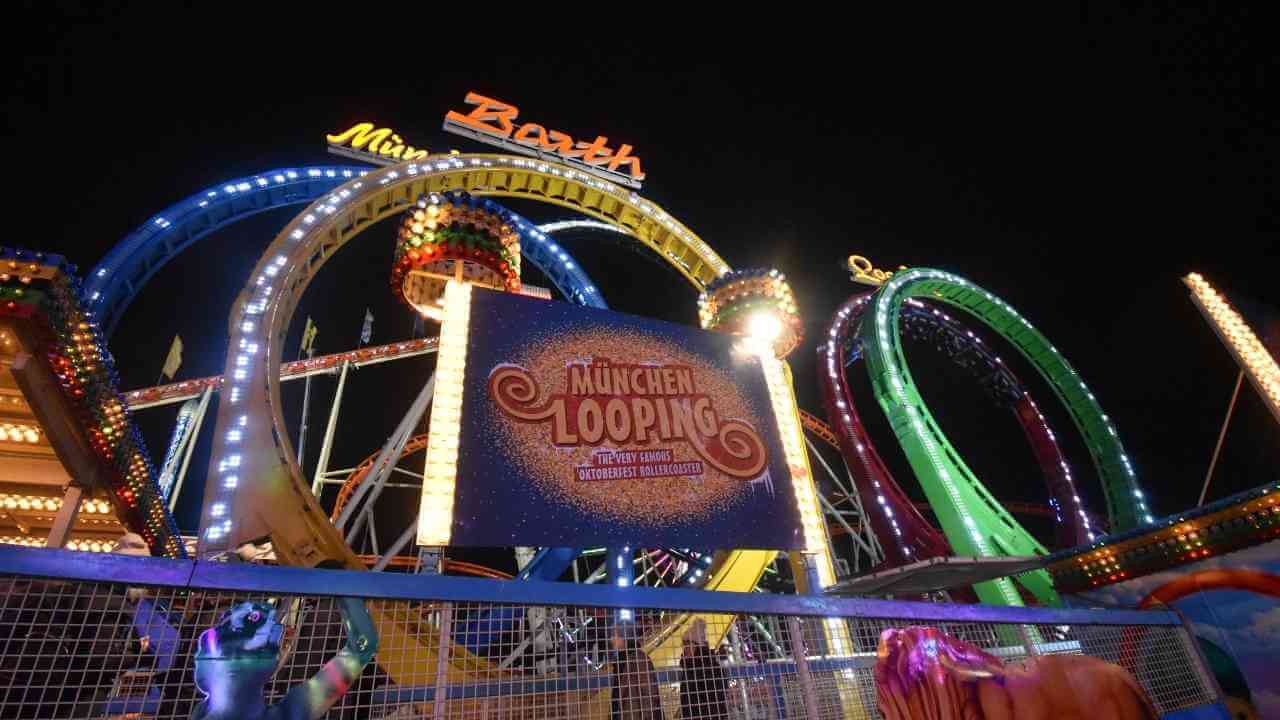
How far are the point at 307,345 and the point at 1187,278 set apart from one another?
22.8 m

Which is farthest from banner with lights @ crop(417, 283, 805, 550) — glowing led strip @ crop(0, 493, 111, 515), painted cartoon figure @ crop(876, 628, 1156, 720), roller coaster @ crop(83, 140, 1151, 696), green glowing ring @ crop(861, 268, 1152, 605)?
glowing led strip @ crop(0, 493, 111, 515)

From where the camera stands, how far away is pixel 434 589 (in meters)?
1.92

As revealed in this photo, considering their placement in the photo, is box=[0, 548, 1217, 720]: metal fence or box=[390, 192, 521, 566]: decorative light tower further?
box=[390, 192, 521, 566]: decorative light tower

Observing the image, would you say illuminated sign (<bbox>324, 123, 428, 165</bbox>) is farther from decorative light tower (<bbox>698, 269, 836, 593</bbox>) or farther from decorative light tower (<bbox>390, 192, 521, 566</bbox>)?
decorative light tower (<bbox>698, 269, 836, 593</bbox>)

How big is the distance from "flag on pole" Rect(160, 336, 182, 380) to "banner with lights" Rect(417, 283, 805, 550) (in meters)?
15.1

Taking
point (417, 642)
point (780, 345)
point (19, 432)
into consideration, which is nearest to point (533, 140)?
point (780, 345)

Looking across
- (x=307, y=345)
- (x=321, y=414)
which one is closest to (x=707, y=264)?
(x=307, y=345)

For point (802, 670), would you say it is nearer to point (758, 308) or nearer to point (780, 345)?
point (780, 345)

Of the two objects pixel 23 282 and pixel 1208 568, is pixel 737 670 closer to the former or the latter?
pixel 23 282

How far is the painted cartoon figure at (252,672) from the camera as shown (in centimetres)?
157

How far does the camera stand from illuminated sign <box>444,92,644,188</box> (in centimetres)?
1038

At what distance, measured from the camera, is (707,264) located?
9.10 m

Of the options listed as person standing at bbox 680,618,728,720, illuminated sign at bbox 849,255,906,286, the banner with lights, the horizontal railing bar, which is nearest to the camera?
the horizontal railing bar

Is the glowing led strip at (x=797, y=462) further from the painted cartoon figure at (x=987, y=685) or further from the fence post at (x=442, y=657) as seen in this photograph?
the fence post at (x=442, y=657)
